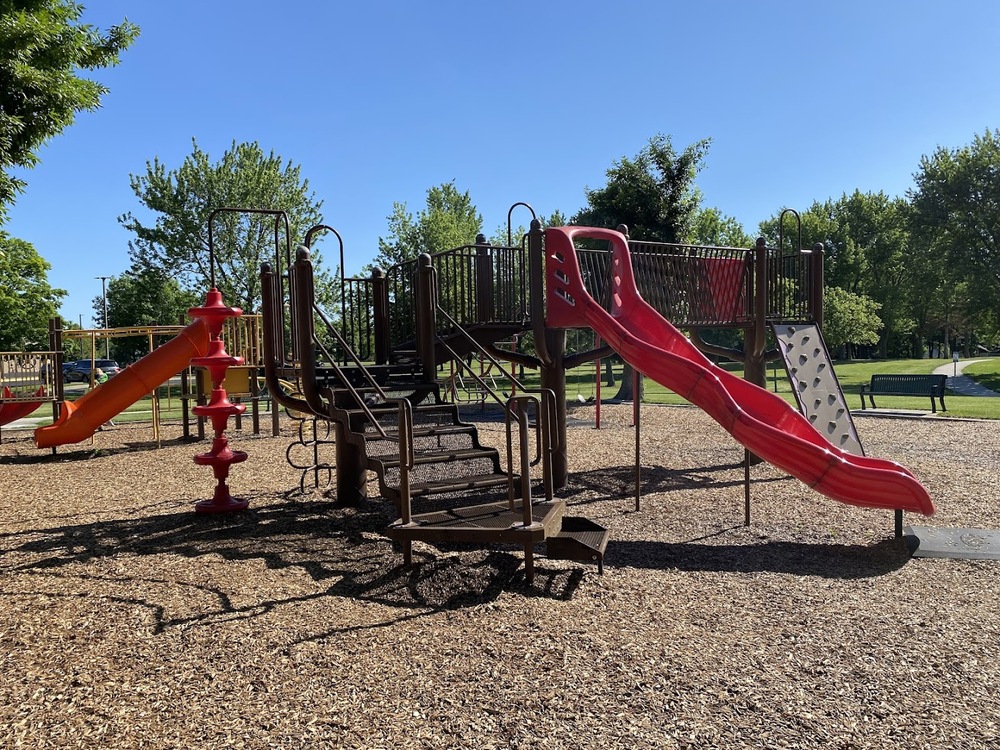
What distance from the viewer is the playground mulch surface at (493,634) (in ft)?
10.5

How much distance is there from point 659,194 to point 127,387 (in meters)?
18.6

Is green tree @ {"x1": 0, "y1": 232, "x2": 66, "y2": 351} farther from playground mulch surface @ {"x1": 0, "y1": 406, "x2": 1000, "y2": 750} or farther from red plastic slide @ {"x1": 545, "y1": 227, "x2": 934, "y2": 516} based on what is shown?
red plastic slide @ {"x1": 545, "y1": 227, "x2": 934, "y2": 516}

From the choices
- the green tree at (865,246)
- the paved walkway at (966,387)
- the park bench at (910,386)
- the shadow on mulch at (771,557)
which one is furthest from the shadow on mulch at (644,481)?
the green tree at (865,246)

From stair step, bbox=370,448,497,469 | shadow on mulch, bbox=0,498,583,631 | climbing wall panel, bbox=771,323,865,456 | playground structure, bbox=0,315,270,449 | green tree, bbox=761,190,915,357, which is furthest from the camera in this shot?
green tree, bbox=761,190,915,357

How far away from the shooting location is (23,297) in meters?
27.9

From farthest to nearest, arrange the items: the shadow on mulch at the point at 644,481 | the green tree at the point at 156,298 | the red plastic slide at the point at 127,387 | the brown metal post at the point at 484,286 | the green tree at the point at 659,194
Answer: the green tree at the point at 156,298
the green tree at the point at 659,194
the red plastic slide at the point at 127,387
the shadow on mulch at the point at 644,481
the brown metal post at the point at 484,286

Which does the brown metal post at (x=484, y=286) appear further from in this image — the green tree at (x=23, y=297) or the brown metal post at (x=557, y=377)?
the green tree at (x=23, y=297)

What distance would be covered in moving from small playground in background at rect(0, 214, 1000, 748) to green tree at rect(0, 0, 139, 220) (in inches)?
142

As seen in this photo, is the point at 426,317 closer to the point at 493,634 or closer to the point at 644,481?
the point at 493,634

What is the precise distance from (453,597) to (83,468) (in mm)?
9158

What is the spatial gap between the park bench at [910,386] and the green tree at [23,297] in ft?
90.7

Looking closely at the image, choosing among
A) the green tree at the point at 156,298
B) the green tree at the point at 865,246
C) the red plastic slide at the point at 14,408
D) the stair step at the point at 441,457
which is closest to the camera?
the stair step at the point at 441,457

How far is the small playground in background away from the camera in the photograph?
3.29 m

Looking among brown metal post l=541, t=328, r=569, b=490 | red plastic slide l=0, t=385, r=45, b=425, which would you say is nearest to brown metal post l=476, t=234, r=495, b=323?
brown metal post l=541, t=328, r=569, b=490
